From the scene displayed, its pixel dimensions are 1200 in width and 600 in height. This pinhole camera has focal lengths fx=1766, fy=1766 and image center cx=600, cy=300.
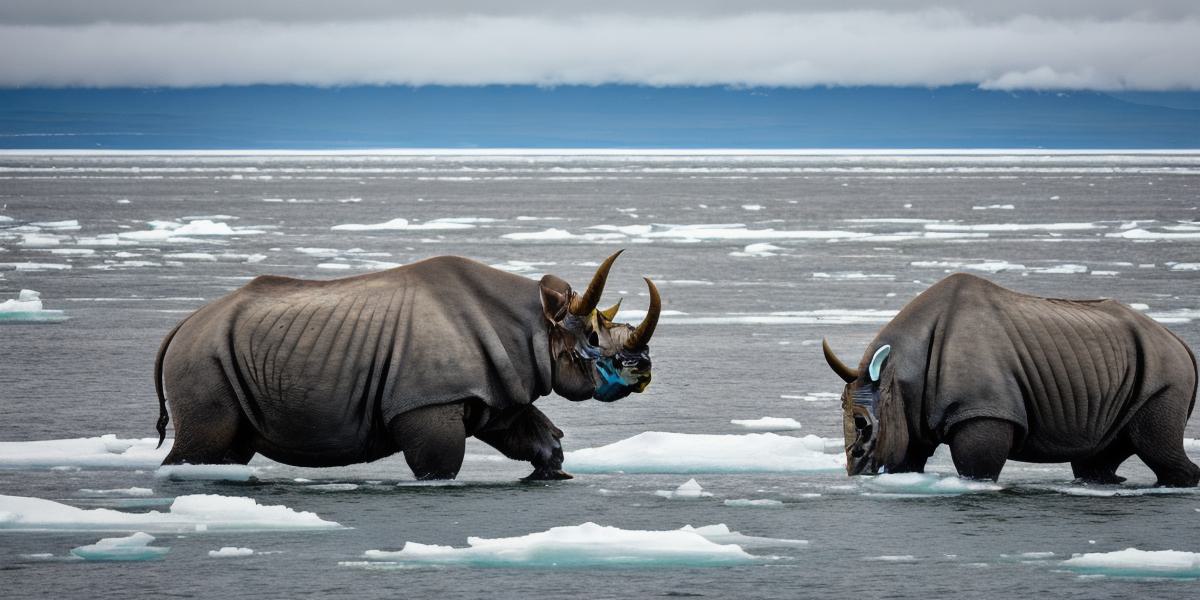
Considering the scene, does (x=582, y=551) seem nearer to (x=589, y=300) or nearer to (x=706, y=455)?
(x=589, y=300)

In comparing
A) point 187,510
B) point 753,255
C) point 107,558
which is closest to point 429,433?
point 187,510

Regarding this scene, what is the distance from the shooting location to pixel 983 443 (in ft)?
34.7

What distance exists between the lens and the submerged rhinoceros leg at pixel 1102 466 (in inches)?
436

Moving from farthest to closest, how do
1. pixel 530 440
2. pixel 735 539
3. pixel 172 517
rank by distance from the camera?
pixel 530 440
pixel 172 517
pixel 735 539

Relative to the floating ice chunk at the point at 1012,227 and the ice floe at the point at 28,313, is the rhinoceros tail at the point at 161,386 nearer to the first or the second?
the ice floe at the point at 28,313

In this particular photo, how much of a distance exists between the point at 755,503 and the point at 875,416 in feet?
3.22

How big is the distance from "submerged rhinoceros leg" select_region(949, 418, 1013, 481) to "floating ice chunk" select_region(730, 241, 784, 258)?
990 inches

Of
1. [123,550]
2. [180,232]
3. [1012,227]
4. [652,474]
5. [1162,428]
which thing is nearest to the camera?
[123,550]

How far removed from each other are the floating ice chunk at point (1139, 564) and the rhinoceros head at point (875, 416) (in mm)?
2073

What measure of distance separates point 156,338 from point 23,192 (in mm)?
66999

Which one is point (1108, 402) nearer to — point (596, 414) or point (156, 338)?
point (596, 414)

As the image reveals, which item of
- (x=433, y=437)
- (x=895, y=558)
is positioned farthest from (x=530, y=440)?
(x=895, y=558)

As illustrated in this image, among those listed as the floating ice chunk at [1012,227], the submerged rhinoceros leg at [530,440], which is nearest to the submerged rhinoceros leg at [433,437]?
the submerged rhinoceros leg at [530,440]

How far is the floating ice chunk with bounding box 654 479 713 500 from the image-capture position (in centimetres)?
1061
